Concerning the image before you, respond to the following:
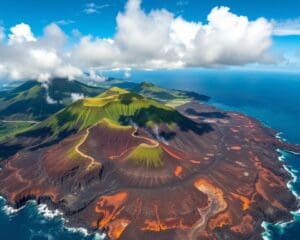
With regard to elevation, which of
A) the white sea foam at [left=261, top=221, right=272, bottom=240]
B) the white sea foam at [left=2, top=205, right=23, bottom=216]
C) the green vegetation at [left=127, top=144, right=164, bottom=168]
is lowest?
the white sea foam at [left=2, top=205, right=23, bottom=216]

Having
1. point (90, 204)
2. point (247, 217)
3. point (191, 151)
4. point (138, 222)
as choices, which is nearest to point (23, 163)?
point (90, 204)

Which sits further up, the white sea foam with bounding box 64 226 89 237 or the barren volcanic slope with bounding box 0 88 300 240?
the barren volcanic slope with bounding box 0 88 300 240

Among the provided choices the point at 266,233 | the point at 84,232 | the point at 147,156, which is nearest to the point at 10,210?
the point at 84,232

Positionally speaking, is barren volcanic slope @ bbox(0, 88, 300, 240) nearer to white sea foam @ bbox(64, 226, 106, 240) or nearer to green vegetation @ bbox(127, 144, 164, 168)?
green vegetation @ bbox(127, 144, 164, 168)

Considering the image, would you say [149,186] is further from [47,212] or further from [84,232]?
[47,212]

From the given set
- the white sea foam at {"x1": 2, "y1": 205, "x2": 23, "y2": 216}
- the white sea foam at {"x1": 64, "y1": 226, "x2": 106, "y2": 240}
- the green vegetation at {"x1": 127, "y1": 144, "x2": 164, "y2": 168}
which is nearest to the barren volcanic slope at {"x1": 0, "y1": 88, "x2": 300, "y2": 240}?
the green vegetation at {"x1": 127, "y1": 144, "x2": 164, "y2": 168}

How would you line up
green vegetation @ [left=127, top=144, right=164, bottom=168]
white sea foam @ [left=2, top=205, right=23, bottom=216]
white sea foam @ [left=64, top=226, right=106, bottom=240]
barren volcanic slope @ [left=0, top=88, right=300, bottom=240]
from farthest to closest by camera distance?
green vegetation @ [left=127, top=144, right=164, bottom=168] → white sea foam @ [left=2, top=205, right=23, bottom=216] → barren volcanic slope @ [left=0, top=88, right=300, bottom=240] → white sea foam @ [left=64, top=226, right=106, bottom=240]

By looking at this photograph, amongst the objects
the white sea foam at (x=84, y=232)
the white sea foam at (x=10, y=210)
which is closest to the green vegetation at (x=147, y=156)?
the white sea foam at (x=84, y=232)

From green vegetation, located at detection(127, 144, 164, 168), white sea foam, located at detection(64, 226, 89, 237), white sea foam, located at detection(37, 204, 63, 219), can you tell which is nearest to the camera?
white sea foam, located at detection(64, 226, 89, 237)
